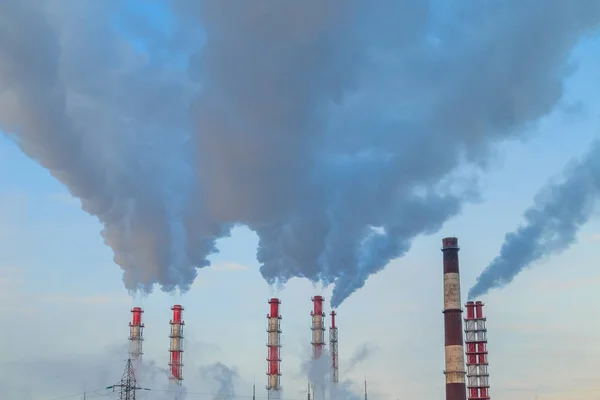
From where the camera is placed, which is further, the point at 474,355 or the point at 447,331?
the point at 474,355

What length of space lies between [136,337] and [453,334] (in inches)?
1771

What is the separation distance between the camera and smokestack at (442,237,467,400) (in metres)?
63.3

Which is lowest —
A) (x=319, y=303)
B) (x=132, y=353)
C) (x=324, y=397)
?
(x=324, y=397)

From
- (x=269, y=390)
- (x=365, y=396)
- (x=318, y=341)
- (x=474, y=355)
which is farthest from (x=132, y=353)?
(x=474, y=355)

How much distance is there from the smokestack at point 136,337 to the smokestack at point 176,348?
165 inches

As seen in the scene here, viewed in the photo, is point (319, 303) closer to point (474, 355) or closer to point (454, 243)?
point (474, 355)

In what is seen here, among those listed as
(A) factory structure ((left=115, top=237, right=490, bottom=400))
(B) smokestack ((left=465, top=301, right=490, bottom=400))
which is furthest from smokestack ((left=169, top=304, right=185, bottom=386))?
(B) smokestack ((left=465, top=301, right=490, bottom=400))

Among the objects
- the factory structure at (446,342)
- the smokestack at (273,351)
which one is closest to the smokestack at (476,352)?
the factory structure at (446,342)

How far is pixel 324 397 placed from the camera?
87.2 meters

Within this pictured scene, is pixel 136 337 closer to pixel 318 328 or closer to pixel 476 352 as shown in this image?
pixel 318 328

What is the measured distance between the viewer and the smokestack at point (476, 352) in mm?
75500

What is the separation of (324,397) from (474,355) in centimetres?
1983

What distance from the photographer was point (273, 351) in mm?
90875

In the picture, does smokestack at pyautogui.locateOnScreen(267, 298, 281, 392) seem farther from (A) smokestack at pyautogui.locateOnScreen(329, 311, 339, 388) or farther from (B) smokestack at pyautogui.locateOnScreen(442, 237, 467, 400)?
(B) smokestack at pyautogui.locateOnScreen(442, 237, 467, 400)
